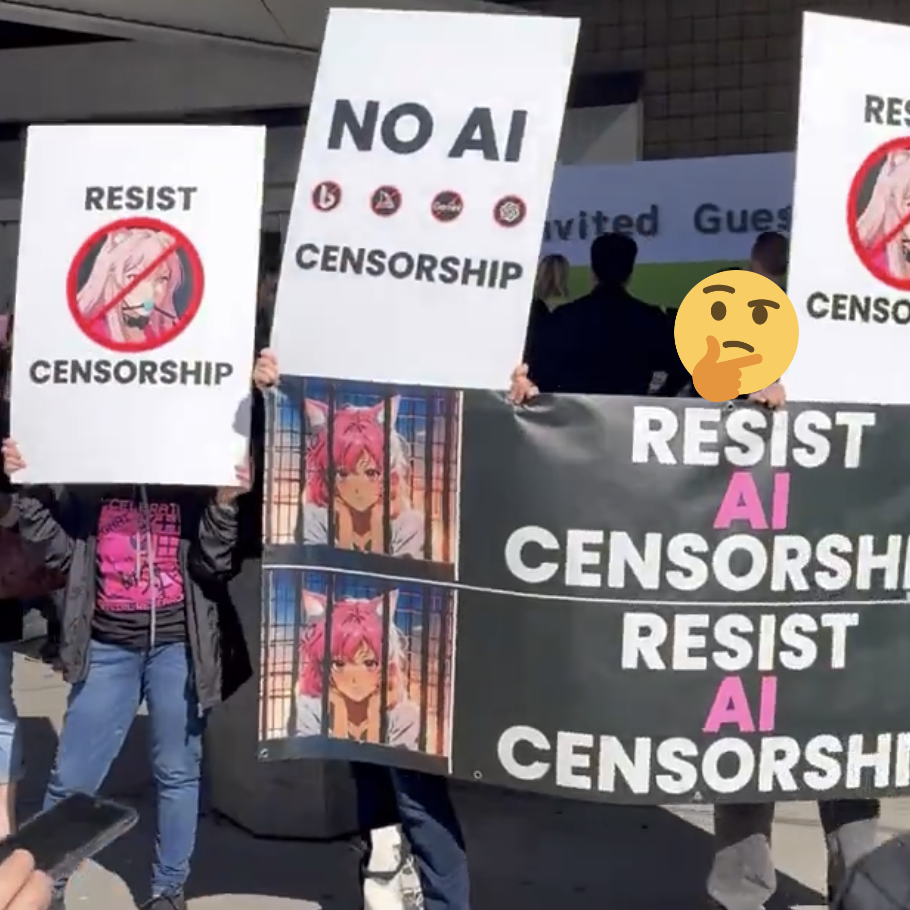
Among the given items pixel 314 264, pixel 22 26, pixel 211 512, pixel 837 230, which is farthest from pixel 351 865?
pixel 22 26

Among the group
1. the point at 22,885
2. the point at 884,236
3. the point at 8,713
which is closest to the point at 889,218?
the point at 884,236

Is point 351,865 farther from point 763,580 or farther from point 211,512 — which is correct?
point 763,580

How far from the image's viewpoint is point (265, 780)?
16.3 ft

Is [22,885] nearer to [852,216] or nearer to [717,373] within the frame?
[717,373]

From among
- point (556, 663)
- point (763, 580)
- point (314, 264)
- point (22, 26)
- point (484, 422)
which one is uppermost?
point (22, 26)

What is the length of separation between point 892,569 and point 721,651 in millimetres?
440

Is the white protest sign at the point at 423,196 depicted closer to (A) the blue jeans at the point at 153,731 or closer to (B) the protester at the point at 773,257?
(A) the blue jeans at the point at 153,731

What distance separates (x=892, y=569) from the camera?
358cm

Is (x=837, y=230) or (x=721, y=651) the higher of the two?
(x=837, y=230)

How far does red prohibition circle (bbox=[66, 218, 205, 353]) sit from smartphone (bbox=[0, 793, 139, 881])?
146 centimetres

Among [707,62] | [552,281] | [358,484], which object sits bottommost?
[358,484]

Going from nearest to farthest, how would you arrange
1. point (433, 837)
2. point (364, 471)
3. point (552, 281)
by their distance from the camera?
point (364, 471) < point (433, 837) < point (552, 281)

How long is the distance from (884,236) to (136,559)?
1970 mm

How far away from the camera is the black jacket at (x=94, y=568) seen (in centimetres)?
396
